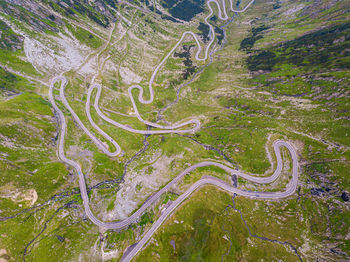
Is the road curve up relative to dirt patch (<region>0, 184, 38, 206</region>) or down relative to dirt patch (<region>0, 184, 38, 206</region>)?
down

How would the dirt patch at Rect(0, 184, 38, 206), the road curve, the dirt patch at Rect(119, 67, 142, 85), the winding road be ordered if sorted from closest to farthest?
the dirt patch at Rect(0, 184, 38, 206)
the road curve
the winding road
the dirt patch at Rect(119, 67, 142, 85)

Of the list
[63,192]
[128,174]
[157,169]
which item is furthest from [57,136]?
[157,169]

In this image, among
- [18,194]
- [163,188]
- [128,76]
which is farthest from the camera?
[128,76]

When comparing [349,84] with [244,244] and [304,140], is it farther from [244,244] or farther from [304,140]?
[244,244]

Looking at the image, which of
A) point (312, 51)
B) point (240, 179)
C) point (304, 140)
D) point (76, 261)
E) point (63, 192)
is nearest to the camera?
point (76, 261)

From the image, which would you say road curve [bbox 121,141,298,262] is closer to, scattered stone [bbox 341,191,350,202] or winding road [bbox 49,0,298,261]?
winding road [bbox 49,0,298,261]

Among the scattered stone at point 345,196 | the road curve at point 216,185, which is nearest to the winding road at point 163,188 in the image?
the road curve at point 216,185

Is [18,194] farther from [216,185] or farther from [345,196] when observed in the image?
[345,196]

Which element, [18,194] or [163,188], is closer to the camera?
[18,194]

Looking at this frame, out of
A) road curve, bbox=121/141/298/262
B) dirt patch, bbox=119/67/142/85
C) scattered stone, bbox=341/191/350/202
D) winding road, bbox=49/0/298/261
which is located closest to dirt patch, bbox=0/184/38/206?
winding road, bbox=49/0/298/261

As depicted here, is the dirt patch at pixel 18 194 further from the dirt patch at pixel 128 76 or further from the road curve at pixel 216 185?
the dirt patch at pixel 128 76

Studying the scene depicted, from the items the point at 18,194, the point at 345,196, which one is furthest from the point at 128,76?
the point at 345,196
